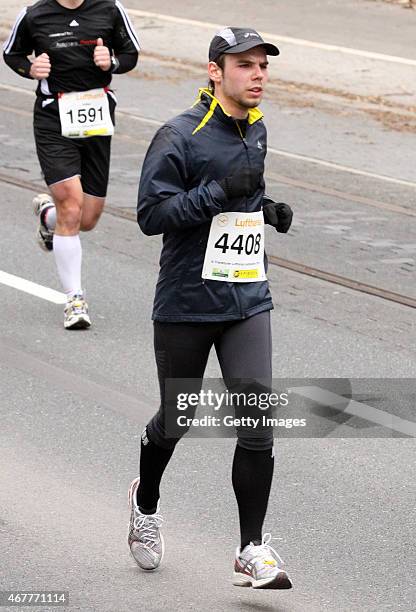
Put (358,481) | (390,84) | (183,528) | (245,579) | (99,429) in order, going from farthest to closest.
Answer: (390,84) < (99,429) < (358,481) < (183,528) < (245,579)

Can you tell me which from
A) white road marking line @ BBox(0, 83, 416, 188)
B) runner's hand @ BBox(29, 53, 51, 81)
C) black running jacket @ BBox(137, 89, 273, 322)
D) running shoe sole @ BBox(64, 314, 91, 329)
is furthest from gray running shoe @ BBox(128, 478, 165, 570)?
white road marking line @ BBox(0, 83, 416, 188)

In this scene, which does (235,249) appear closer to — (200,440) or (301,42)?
(200,440)

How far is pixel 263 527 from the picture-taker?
5.87 meters

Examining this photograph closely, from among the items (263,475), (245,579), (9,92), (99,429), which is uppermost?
(263,475)

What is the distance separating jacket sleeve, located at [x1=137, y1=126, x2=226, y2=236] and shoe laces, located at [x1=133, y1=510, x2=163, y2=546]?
3.46 feet

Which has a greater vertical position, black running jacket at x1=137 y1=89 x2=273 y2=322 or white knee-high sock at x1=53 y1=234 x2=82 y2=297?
black running jacket at x1=137 y1=89 x2=273 y2=322

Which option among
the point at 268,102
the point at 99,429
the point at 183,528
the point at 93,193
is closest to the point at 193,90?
the point at 268,102

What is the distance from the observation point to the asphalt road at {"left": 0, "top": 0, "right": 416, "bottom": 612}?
5.41 m

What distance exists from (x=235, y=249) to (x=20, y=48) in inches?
150

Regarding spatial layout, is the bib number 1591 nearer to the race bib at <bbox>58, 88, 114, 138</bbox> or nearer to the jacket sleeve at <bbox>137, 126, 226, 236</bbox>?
the race bib at <bbox>58, 88, 114, 138</bbox>

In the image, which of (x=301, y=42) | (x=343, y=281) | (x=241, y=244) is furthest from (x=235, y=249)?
(x=301, y=42)

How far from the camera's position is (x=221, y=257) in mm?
5305

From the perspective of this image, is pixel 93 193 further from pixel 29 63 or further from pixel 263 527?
pixel 263 527

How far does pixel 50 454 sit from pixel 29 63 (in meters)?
2.96
